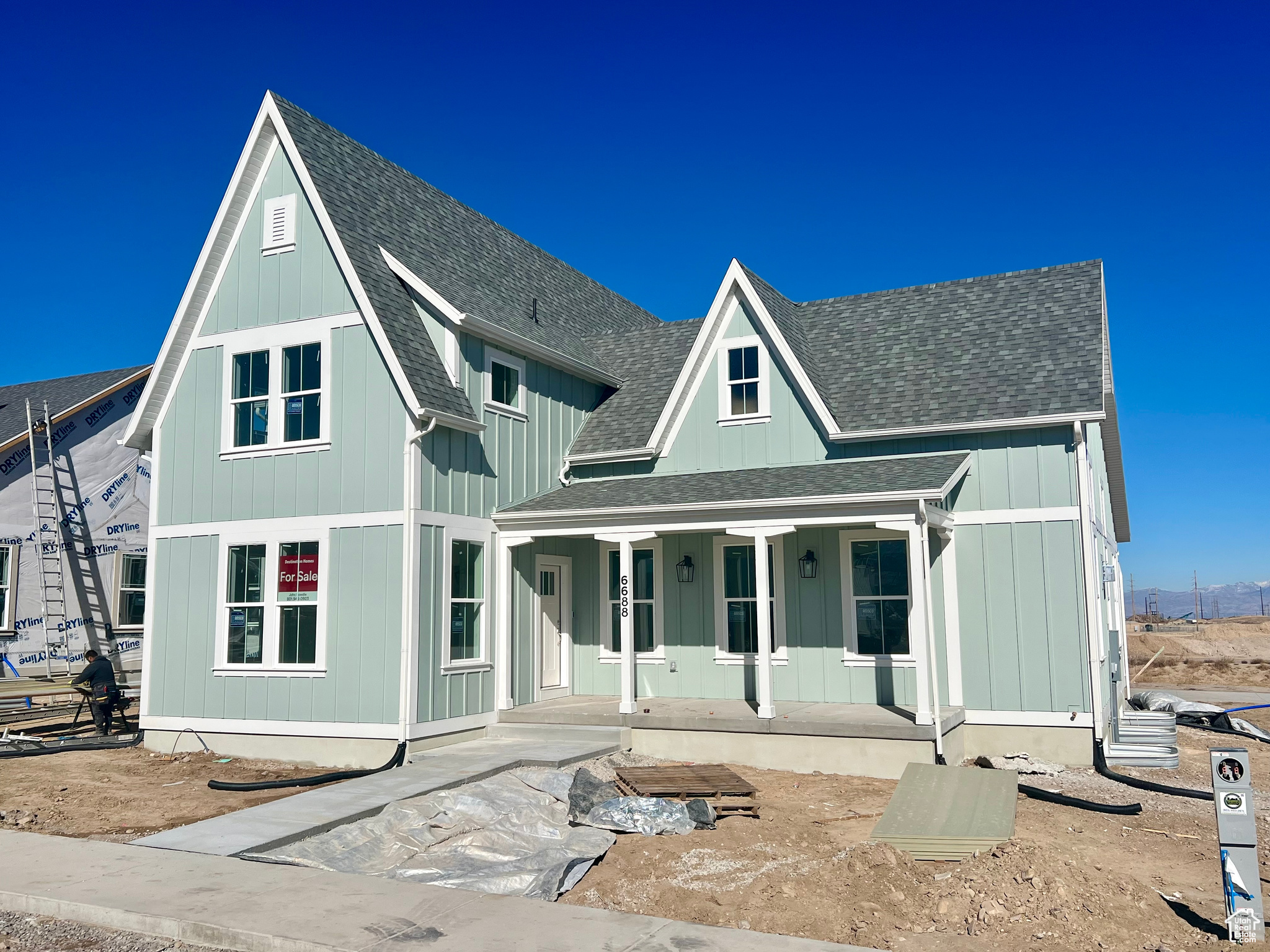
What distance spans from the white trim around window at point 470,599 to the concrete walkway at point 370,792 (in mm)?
1115

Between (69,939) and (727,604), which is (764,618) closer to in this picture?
(727,604)

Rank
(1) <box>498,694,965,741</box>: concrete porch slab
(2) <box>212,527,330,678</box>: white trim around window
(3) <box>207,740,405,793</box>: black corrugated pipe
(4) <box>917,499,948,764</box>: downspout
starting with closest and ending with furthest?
(3) <box>207,740,405,793</box>: black corrugated pipe, (4) <box>917,499,948,764</box>: downspout, (1) <box>498,694,965,741</box>: concrete porch slab, (2) <box>212,527,330,678</box>: white trim around window

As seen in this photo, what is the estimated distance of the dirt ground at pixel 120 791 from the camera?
34.7 ft

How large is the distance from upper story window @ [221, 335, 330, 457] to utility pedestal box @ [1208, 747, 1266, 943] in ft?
37.7

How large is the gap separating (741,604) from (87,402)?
15.6m

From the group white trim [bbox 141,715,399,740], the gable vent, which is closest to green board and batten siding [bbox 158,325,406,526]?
the gable vent

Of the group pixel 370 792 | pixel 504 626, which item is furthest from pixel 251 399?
pixel 370 792

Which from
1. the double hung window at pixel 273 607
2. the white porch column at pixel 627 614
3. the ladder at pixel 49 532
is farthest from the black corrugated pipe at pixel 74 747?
the white porch column at pixel 627 614

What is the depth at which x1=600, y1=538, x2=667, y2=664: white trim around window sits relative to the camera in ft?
53.3

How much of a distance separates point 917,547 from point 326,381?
335 inches

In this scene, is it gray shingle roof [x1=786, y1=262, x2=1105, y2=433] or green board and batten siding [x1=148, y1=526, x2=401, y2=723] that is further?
gray shingle roof [x1=786, y1=262, x2=1105, y2=433]

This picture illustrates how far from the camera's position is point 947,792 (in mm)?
10562

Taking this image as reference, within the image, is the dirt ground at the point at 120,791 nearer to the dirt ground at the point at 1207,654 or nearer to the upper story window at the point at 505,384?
the upper story window at the point at 505,384

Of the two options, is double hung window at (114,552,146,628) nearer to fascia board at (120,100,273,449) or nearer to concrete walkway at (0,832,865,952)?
fascia board at (120,100,273,449)
